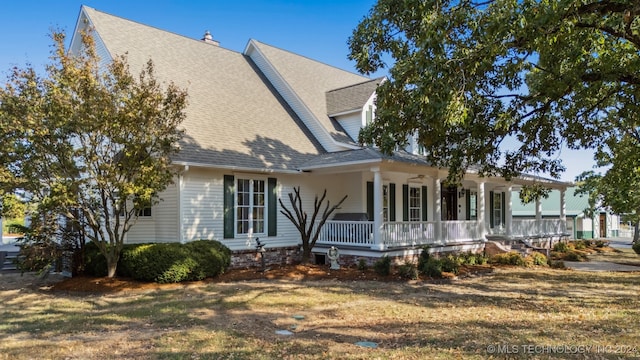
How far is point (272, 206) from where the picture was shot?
15.1m

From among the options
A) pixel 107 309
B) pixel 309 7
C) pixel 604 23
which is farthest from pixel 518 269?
pixel 107 309

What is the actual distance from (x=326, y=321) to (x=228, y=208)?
23.1 ft

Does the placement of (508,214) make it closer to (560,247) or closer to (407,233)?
(560,247)

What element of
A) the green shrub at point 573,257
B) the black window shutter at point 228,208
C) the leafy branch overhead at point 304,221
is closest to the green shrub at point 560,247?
the green shrub at point 573,257

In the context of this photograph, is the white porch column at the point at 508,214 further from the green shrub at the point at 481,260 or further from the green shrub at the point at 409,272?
the green shrub at the point at 409,272

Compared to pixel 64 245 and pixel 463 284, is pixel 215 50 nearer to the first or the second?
pixel 64 245

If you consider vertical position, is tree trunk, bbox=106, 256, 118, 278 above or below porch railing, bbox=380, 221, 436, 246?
below

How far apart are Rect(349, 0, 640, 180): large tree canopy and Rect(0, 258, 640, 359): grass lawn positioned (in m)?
3.50

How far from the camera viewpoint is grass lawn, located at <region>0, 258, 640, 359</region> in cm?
605

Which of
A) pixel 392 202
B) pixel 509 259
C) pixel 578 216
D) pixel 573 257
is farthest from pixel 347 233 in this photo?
pixel 578 216

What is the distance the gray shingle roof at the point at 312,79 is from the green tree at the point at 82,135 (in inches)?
321

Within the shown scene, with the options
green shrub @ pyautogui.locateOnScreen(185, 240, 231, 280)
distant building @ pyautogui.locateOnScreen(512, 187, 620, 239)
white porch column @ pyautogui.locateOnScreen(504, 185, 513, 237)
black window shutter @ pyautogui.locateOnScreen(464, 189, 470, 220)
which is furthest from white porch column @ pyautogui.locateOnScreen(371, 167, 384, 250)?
distant building @ pyautogui.locateOnScreen(512, 187, 620, 239)

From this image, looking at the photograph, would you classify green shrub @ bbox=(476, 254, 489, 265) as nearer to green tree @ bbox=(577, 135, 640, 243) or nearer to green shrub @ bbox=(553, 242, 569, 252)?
green tree @ bbox=(577, 135, 640, 243)

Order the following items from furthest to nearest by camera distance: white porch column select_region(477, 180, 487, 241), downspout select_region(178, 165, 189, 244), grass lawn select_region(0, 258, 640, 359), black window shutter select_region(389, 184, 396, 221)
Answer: black window shutter select_region(389, 184, 396, 221) < white porch column select_region(477, 180, 487, 241) < downspout select_region(178, 165, 189, 244) < grass lawn select_region(0, 258, 640, 359)
